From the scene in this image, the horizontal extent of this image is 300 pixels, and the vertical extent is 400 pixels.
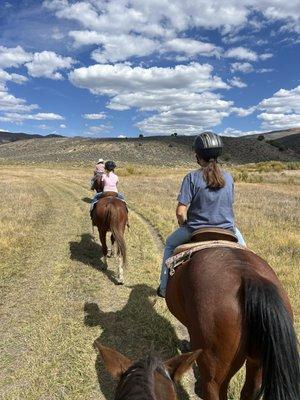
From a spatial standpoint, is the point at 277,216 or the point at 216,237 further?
the point at 277,216

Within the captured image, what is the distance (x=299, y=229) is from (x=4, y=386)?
492 inches

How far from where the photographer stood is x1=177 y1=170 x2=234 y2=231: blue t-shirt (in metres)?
4.88

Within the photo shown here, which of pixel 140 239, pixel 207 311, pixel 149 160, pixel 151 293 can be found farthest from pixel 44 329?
pixel 149 160

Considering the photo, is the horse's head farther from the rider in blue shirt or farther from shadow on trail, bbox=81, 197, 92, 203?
shadow on trail, bbox=81, 197, 92, 203

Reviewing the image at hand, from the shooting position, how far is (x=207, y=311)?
3.54 meters

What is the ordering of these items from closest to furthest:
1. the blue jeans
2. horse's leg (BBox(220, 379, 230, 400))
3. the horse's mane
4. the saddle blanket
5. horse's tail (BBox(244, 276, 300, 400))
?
the horse's mane → horse's tail (BBox(244, 276, 300, 400)) → horse's leg (BBox(220, 379, 230, 400)) → the saddle blanket → the blue jeans

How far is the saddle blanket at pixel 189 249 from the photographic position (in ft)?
14.7

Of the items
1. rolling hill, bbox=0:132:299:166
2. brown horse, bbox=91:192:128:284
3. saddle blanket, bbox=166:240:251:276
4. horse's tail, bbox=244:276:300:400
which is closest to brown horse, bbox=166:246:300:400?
horse's tail, bbox=244:276:300:400

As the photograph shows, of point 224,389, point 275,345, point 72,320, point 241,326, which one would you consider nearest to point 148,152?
point 72,320

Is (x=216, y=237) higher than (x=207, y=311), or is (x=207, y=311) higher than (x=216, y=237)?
(x=216, y=237)

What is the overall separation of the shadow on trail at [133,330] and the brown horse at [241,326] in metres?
1.87

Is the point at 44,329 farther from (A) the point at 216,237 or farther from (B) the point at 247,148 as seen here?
(B) the point at 247,148

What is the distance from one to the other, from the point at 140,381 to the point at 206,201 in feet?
10.0

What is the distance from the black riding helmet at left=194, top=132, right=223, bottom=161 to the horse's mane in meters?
3.09
